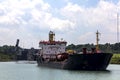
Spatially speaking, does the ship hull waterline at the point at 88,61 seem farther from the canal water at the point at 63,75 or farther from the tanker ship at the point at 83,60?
the canal water at the point at 63,75

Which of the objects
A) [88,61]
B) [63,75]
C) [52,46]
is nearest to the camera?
[63,75]

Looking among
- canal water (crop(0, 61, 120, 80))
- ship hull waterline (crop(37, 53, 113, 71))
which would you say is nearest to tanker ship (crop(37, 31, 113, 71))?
ship hull waterline (crop(37, 53, 113, 71))

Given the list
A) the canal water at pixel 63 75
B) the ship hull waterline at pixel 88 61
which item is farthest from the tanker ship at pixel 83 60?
the canal water at pixel 63 75

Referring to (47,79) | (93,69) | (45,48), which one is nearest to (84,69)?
(93,69)

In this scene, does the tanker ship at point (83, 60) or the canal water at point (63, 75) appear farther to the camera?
the tanker ship at point (83, 60)

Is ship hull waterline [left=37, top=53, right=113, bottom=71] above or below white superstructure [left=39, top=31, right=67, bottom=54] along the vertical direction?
below

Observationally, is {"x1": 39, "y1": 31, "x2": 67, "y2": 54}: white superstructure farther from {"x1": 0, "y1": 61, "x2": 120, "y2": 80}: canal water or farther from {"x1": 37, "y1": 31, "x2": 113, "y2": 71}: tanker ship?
{"x1": 0, "y1": 61, "x2": 120, "y2": 80}: canal water

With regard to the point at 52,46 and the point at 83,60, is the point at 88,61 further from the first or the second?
the point at 52,46

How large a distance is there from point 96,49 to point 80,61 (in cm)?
716

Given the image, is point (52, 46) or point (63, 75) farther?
point (52, 46)

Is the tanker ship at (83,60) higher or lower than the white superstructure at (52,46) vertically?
lower

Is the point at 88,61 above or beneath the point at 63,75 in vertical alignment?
above

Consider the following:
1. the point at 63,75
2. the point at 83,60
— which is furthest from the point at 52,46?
the point at 63,75

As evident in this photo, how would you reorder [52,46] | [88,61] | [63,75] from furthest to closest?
[52,46] → [88,61] → [63,75]
